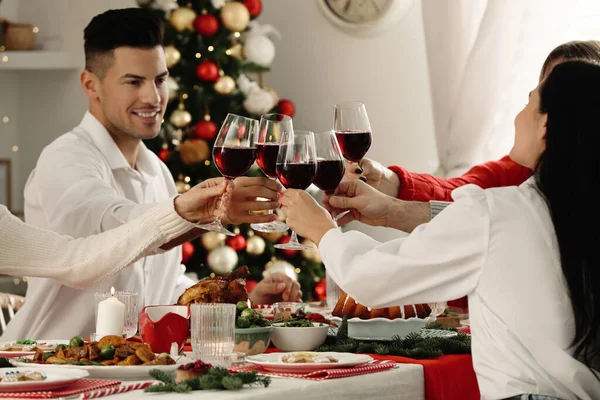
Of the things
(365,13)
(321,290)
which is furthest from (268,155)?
(365,13)

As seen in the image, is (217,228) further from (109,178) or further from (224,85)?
(224,85)

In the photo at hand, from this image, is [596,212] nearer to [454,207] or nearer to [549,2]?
[454,207]

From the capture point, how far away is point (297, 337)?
2.07 metres

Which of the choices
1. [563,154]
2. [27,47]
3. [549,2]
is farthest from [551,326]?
[27,47]

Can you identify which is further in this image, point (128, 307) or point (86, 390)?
point (128, 307)

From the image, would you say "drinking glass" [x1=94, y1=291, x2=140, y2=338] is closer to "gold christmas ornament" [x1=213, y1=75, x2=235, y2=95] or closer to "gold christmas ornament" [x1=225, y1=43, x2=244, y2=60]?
"gold christmas ornament" [x1=213, y1=75, x2=235, y2=95]

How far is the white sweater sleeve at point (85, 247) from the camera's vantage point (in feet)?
7.99

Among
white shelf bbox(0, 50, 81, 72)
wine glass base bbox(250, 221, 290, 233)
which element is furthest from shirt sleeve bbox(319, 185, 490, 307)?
white shelf bbox(0, 50, 81, 72)

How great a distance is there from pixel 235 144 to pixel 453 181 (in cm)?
169

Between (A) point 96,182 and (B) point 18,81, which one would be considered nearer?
(A) point 96,182

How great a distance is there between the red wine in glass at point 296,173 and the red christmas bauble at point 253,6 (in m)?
3.17

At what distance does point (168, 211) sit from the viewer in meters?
2.44

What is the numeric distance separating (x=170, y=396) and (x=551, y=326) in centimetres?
70

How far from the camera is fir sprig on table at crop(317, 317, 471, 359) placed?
6.64 feet
